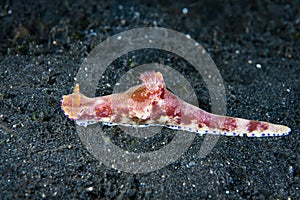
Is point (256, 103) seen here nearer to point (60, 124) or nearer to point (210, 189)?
point (210, 189)

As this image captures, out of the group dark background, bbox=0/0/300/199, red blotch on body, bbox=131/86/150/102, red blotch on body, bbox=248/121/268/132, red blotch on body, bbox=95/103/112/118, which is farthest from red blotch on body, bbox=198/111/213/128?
red blotch on body, bbox=95/103/112/118

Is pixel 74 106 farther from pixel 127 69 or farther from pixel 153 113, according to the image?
pixel 127 69

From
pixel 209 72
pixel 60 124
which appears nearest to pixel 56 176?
pixel 60 124

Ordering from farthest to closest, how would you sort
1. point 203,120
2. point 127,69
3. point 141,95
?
point 127,69 < point 203,120 < point 141,95

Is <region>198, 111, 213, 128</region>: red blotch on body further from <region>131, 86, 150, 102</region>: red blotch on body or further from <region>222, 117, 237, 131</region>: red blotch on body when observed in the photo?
<region>131, 86, 150, 102</region>: red blotch on body

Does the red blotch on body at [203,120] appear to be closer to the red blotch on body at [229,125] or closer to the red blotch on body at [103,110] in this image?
the red blotch on body at [229,125]

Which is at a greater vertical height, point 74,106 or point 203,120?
point 203,120

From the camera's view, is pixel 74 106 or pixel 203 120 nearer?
pixel 74 106

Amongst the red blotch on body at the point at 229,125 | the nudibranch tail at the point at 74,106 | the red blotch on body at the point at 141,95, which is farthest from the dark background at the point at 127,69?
the red blotch on body at the point at 141,95

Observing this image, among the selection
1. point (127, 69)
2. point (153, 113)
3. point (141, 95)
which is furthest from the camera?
point (127, 69)

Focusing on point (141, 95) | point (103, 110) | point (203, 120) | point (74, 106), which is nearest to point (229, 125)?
point (203, 120)
